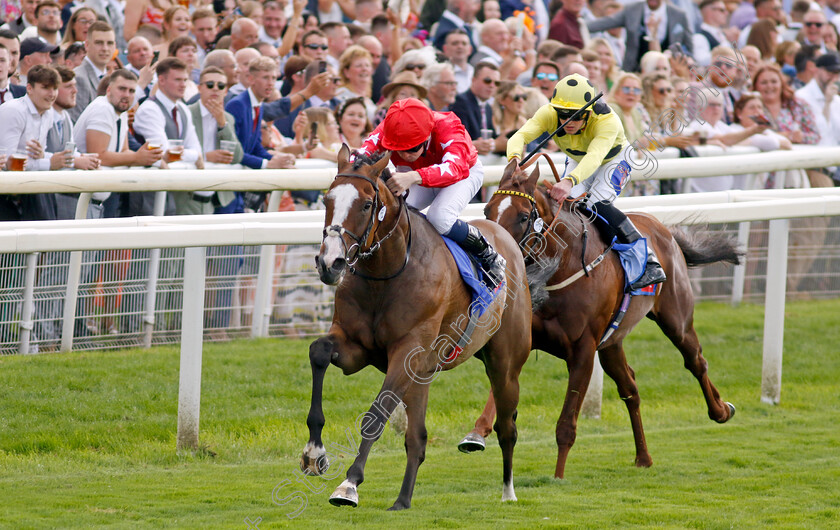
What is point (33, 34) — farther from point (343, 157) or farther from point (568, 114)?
point (343, 157)

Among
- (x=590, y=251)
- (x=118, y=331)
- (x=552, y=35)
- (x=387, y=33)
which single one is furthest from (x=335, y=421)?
(x=552, y=35)

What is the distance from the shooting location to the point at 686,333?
7.34 metres

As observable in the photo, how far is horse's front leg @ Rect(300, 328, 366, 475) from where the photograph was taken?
4.67 metres

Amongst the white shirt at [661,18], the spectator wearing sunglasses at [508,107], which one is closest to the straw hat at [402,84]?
the spectator wearing sunglasses at [508,107]

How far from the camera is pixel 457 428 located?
732 centimetres

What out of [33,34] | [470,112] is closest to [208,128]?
[33,34]

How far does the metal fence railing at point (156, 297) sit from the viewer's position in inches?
245

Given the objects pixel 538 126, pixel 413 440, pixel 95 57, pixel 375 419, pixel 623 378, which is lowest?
pixel 623 378

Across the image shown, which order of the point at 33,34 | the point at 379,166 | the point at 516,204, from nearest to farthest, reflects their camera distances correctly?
the point at 379,166
the point at 516,204
the point at 33,34

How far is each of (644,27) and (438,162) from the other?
7987 millimetres

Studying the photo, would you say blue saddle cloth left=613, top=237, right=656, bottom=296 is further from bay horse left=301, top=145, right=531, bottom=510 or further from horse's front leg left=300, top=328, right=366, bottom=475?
horse's front leg left=300, top=328, right=366, bottom=475

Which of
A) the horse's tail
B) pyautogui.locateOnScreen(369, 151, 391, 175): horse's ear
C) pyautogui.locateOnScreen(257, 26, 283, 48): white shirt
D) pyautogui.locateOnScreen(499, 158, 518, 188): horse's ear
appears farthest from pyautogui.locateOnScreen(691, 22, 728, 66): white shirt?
pyautogui.locateOnScreen(369, 151, 391, 175): horse's ear

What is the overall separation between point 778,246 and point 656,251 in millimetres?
1453

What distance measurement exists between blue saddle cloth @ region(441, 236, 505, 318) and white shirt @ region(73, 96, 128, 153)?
9.95 ft
